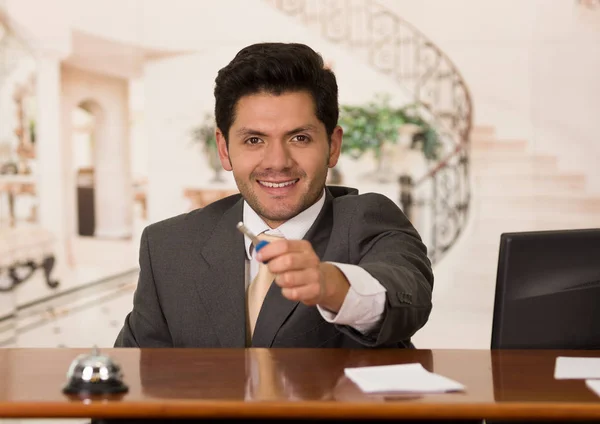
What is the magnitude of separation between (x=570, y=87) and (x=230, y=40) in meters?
2.09

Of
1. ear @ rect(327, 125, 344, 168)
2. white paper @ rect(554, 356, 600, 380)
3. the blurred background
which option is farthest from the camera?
the blurred background

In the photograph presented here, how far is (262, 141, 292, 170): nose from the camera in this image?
6.58 ft

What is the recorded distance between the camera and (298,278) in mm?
1453

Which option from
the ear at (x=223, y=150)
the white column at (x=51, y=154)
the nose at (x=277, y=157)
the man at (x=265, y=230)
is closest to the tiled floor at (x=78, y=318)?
the white column at (x=51, y=154)

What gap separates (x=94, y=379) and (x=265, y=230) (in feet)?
2.69

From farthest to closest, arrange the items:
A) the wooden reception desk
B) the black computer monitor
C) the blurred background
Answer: the blurred background → the black computer monitor → the wooden reception desk

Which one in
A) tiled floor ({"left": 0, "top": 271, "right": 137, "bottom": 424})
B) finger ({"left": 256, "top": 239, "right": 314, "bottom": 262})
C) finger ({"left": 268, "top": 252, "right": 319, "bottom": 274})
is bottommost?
tiled floor ({"left": 0, "top": 271, "right": 137, "bottom": 424})

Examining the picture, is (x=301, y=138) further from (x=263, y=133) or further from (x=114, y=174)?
(x=114, y=174)

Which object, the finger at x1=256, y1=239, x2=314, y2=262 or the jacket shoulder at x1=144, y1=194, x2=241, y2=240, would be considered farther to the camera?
the jacket shoulder at x1=144, y1=194, x2=241, y2=240

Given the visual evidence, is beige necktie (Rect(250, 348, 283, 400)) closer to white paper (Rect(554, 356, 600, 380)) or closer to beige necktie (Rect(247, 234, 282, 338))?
beige necktie (Rect(247, 234, 282, 338))

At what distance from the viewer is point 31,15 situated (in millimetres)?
5617

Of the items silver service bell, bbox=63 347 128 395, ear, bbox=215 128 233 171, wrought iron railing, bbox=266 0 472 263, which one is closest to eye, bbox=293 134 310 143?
ear, bbox=215 128 233 171

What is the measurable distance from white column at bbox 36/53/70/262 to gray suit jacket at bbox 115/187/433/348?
3.81 metres

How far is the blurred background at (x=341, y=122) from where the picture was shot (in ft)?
17.9
